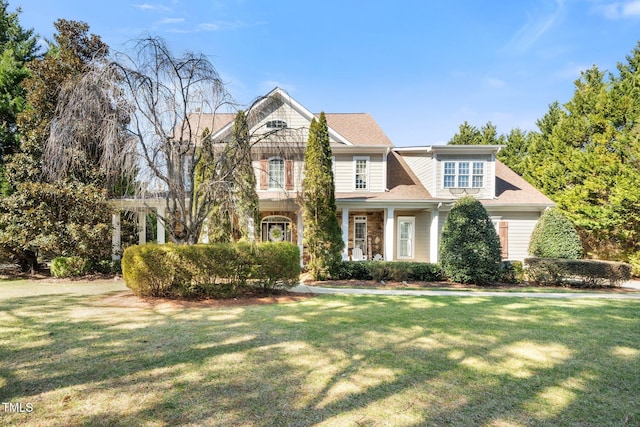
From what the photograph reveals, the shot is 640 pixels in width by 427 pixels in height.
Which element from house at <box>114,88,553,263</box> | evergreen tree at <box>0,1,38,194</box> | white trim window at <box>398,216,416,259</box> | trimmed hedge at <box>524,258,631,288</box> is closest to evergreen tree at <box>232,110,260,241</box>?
house at <box>114,88,553,263</box>

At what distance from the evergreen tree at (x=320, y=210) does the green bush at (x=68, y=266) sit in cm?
898

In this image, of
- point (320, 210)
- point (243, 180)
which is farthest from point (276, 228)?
point (243, 180)

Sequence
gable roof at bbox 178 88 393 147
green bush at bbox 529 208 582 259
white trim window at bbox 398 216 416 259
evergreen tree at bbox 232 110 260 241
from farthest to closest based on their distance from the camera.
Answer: white trim window at bbox 398 216 416 259
gable roof at bbox 178 88 393 147
green bush at bbox 529 208 582 259
evergreen tree at bbox 232 110 260 241

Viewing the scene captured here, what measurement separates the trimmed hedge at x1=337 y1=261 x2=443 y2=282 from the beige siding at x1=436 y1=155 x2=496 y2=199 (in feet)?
17.3

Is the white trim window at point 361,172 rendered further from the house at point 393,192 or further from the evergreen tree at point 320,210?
the evergreen tree at point 320,210

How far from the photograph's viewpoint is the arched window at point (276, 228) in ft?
56.3

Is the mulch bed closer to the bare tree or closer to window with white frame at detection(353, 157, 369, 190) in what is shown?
the bare tree

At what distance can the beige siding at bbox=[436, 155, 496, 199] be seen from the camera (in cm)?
1612

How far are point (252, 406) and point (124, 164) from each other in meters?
7.40

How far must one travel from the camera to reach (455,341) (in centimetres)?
508

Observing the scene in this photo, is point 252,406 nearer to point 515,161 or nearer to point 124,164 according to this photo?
point 124,164

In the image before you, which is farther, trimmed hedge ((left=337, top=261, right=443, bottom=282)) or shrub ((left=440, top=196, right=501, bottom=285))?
trimmed hedge ((left=337, top=261, right=443, bottom=282))

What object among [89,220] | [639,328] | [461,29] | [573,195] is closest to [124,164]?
[89,220]

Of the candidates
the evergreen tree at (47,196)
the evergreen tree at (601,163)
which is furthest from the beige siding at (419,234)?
the evergreen tree at (47,196)
